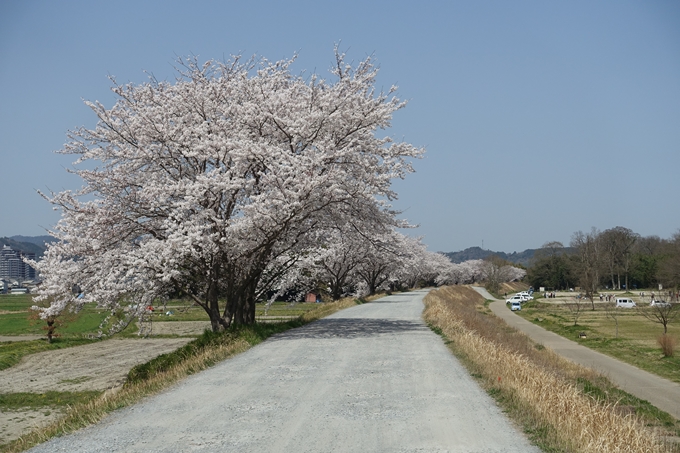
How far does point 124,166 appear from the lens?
806 inches

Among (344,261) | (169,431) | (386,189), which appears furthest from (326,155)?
(344,261)

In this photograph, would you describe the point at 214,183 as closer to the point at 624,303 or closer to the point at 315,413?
the point at 315,413

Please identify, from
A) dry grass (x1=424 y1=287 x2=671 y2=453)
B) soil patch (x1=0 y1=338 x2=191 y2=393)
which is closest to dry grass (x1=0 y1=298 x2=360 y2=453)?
soil patch (x1=0 y1=338 x2=191 y2=393)

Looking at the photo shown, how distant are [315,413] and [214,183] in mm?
11072

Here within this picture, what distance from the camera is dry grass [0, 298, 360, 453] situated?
27.4 feet

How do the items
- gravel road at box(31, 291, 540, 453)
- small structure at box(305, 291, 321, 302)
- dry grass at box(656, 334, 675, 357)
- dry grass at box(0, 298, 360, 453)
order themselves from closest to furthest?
gravel road at box(31, 291, 540, 453) < dry grass at box(0, 298, 360, 453) < dry grass at box(656, 334, 675, 357) < small structure at box(305, 291, 321, 302)

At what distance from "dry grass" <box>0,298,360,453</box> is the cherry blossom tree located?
3379 millimetres

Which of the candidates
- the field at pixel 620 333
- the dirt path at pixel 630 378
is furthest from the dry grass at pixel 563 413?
the field at pixel 620 333

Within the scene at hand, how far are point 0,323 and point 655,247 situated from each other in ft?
431

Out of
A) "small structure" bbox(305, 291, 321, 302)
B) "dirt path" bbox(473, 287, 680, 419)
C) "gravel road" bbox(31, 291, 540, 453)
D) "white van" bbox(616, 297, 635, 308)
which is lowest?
"dirt path" bbox(473, 287, 680, 419)

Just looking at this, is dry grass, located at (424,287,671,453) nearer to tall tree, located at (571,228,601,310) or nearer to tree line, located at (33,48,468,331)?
tree line, located at (33,48,468,331)

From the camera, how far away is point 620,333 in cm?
4338

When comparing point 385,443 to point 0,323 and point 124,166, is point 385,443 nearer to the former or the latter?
point 124,166

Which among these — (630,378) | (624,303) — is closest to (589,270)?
(624,303)
